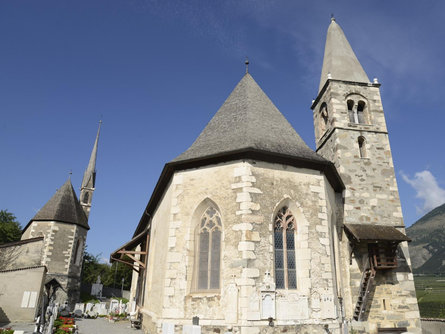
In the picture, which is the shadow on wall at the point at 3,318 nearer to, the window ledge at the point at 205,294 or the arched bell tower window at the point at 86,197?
the window ledge at the point at 205,294

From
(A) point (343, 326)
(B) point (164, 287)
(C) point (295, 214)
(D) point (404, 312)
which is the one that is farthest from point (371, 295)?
(B) point (164, 287)

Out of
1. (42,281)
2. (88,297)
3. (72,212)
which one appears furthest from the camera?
(88,297)

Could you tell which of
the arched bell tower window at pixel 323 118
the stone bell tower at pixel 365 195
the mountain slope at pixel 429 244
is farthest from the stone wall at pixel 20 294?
the mountain slope at pixel 429 244

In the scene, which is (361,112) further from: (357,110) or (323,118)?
(323,118)

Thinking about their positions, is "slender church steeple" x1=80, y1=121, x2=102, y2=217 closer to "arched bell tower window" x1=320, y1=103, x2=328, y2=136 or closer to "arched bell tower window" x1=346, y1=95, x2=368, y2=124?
"arched bell tower window" x1=320, y1=103, x2=328, y2=136

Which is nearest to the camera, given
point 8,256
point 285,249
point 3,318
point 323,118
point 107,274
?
point 285,249

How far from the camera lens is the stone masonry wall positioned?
1162cm

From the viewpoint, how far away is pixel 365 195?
1330 cm

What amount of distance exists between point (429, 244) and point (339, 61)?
14642 centimetres

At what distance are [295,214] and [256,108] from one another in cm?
460

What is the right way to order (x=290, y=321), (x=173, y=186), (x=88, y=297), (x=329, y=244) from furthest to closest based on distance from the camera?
(x=88, y=297) < (x=173, y=186) < (x=329, y=244) < (x=290, y=321)

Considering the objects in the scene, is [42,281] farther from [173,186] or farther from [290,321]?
[290,321]

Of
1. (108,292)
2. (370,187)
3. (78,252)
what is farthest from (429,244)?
(370,187)

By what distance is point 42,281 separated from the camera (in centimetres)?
1557
